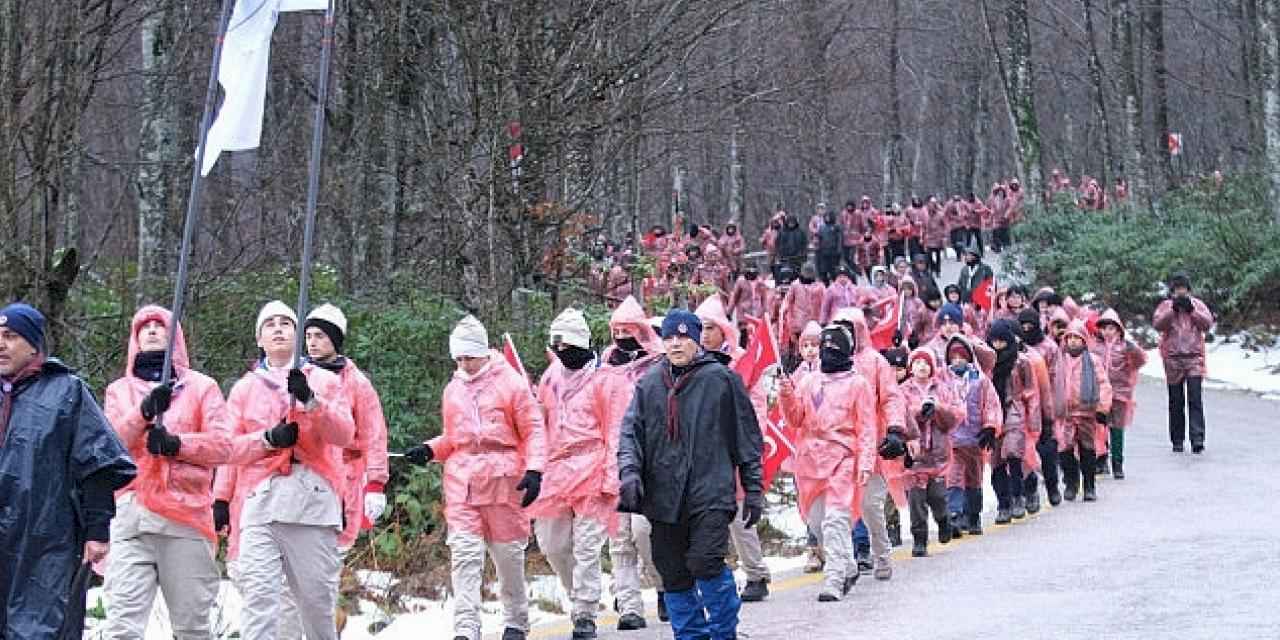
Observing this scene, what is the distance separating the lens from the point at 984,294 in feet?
83.9

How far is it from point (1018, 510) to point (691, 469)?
8251 mm

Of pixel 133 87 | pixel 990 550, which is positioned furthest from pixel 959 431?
pixel 133 87

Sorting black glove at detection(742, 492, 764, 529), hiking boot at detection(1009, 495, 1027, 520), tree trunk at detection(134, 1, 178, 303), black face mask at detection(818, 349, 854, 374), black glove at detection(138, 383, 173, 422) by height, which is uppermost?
tree trunk at detection(134, 1, 178, 303)

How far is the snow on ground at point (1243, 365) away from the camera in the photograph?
29719 mm

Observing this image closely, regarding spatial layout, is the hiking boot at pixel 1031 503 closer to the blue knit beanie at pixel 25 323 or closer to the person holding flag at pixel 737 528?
the person holding flag at pixel 737 528

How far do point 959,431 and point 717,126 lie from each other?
593 cm

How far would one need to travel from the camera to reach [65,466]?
25.8ft

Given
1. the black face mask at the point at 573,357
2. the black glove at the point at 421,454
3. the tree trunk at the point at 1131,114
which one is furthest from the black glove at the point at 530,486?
the tree trunk at the point at 1131,114

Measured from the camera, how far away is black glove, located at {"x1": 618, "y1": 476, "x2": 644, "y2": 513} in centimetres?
940

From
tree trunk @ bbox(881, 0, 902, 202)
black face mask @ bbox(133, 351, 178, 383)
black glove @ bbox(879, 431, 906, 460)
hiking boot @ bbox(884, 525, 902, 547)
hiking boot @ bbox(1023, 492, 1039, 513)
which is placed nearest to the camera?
black face mask @ bbox(133, 351, 178, 383)

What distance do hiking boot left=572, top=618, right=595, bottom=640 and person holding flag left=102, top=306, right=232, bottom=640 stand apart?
2.81 meters

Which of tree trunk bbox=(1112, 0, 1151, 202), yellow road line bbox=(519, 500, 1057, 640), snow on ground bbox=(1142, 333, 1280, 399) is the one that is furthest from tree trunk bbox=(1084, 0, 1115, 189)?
yellow road line bbox=(519, 500, 1057, 640)

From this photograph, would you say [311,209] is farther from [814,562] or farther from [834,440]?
[814,562]

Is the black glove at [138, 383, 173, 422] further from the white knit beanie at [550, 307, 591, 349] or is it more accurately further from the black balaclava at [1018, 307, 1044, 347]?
the black balaclava at [1018, 307, 1044, 347]
